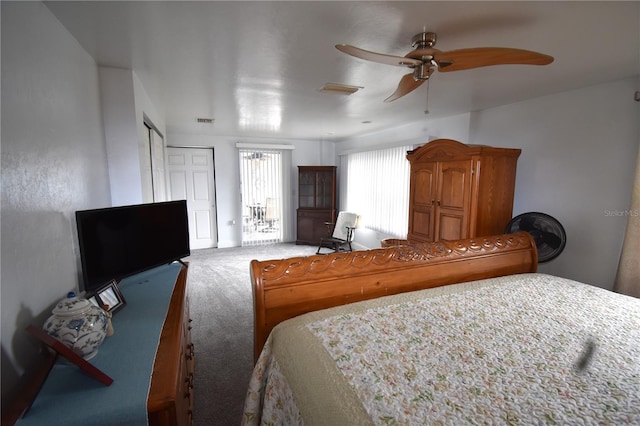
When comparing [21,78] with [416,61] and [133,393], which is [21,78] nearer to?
[133,393]

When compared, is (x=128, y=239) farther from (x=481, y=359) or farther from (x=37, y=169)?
(x=481, y=359)

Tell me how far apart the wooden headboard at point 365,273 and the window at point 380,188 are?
2017mm

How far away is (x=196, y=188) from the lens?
5512 mm

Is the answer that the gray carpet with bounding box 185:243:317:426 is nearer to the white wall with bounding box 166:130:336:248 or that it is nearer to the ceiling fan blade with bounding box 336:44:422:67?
the white wall with bounding box 166:130:336:248

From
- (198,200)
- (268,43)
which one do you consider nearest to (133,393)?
(268,43)

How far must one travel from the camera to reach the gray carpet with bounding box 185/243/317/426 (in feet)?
6.07

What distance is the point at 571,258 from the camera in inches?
103

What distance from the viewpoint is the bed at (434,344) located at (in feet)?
2.93

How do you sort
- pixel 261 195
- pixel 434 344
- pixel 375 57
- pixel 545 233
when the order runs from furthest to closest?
pixel 261 195, pixel 545 233, pixel 375 57, pixel 434 344

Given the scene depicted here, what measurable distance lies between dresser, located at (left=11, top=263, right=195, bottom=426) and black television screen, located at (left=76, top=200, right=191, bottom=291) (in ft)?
0.86

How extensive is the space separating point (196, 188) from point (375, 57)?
491 cm

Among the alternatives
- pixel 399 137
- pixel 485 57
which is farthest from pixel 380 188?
pixel 485 57

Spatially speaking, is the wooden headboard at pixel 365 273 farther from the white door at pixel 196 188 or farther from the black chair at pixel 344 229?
the white door at pixel 196 188

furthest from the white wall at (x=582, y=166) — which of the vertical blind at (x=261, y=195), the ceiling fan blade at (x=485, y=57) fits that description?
the vertical blind at (x=261, y=195)
